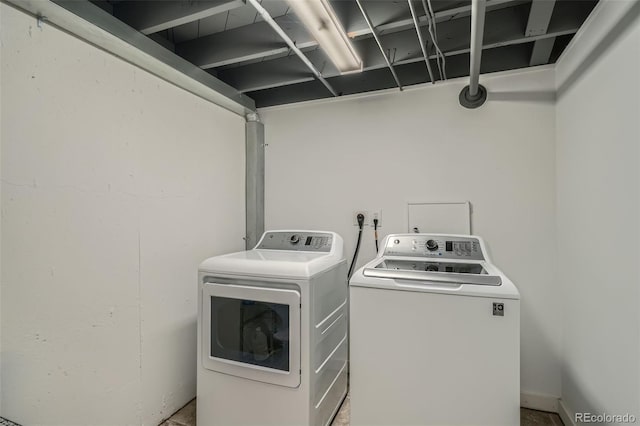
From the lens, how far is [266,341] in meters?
1.75

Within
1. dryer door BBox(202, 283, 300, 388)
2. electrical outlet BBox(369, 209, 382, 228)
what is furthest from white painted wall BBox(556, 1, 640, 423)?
dryer door BBox(202, 283, 300, 388)

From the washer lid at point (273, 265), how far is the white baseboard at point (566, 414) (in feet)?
5.60

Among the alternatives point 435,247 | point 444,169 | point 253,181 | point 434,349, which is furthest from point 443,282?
point 253,181

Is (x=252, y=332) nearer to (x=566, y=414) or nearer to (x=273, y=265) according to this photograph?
(x=273, y=265)

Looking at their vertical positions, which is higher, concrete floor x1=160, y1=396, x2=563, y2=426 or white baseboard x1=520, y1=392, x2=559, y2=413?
white baseboard x1=520, y1=392, x2=559, y2=413

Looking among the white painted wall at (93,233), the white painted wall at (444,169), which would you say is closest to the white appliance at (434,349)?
the white painted wall at (444,169)

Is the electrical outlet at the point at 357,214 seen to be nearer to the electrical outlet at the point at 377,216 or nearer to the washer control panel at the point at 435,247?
the electrical outlet at the point at 377,216

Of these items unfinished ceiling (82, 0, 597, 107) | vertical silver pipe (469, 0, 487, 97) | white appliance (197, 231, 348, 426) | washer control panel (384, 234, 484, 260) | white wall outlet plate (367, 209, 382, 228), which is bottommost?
white appliance (197, 231, 348, 426)

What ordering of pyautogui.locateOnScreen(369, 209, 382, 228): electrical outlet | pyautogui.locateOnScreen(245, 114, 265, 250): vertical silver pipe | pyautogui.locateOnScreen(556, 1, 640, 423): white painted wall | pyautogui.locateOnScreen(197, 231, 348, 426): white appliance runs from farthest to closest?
pyautogui.locateOnScreen(245, 114, 265, 250): vertical silver pipe → pyautogui.locateOnScreen(369, 209, 382, 228): electrical outlet → pyautogui.locateOnScreen(197, 231, 348, 426): white appliance → pyautogui.locateOnScreen(556, 1, 640, 423): white painted wall

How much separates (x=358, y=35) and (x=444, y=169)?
3.81 feet

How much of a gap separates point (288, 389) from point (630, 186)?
1876 mm

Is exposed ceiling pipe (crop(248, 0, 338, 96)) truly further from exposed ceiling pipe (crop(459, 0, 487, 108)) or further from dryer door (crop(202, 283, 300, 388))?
dryer door (crop(202, 283, 300, 388))

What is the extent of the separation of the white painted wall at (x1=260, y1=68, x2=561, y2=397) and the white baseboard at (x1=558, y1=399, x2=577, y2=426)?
0.32ft

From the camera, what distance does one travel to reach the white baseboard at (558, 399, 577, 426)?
5.83ft
